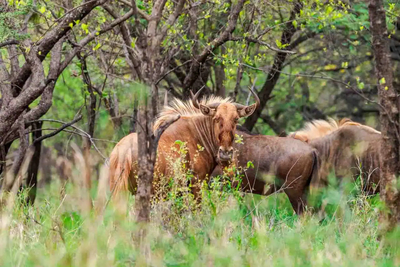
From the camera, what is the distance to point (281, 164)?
10203mm

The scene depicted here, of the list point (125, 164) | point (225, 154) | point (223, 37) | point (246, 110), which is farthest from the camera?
point (246, 110)

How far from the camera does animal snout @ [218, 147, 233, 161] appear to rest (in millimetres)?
8656

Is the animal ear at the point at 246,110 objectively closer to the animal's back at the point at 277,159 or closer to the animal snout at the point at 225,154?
the animal snout at the point at 225,154

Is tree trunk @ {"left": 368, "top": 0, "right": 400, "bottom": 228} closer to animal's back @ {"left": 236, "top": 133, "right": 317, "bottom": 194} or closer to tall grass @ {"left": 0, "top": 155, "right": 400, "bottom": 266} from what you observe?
tall grass @ {"left": 0, "top": 155, "right": 400, "bottom": 266}

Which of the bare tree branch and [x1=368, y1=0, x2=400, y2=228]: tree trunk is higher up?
the bare tree branch

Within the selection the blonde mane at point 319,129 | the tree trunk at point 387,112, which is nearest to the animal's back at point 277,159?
the blonde mane at point 319,129

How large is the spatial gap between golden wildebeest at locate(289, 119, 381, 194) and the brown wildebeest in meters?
0.25

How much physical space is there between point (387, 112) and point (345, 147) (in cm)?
525

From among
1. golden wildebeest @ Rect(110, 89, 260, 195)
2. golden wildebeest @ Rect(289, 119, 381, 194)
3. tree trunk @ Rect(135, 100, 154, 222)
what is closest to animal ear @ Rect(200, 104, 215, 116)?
golden wildebeest @ Rect(110, 89, 260, 195)

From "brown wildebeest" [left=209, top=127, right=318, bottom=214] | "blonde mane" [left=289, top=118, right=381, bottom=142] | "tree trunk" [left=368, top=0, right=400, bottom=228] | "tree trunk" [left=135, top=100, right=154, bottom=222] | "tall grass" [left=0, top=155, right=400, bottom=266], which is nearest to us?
"tall grass" [left=0, top=155, right=400, bottom=266]

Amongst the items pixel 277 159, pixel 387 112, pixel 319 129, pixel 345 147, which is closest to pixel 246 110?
pixel 277 159

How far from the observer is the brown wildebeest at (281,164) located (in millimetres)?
10117

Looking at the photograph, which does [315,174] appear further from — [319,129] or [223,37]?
[223,37]

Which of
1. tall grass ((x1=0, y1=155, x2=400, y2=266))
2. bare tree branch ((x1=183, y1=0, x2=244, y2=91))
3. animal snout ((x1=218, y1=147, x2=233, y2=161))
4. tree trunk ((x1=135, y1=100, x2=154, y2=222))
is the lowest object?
tall grass ((x1=0, y1=155, x2=400, y2=266))
